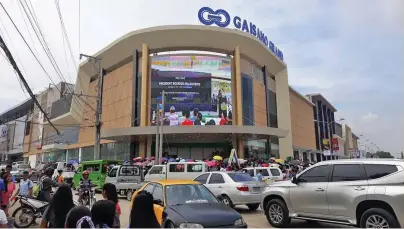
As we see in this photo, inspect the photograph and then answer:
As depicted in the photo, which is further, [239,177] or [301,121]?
[301,121]

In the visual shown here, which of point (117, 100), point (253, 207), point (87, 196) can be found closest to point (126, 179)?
point (87, 196)

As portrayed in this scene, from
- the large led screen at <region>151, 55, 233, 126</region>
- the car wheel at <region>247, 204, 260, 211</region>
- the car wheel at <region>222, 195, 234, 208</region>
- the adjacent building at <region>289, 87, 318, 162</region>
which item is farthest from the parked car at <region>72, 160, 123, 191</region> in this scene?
the adjacent building at <region>289, 87, 318, 162</region>

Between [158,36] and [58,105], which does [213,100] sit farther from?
[58,105]

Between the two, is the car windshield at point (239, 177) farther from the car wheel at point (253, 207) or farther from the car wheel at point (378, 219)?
the car wheel at point (378, 219)

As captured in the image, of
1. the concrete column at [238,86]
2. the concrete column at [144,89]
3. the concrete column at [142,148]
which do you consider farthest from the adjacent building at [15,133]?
the concrete column at [238,86]

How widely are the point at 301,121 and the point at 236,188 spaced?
58.6m

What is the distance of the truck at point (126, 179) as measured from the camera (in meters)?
17.6

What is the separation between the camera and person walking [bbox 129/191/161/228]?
439cm

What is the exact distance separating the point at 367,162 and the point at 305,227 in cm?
277

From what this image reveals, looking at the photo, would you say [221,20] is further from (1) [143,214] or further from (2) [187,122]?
(1) [143,214]

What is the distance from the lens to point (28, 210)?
9.83 metres

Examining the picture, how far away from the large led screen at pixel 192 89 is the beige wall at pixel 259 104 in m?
5.71

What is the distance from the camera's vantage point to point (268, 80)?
51250 millimetres

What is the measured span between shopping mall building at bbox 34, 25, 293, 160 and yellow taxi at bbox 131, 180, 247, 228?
89.9ft
